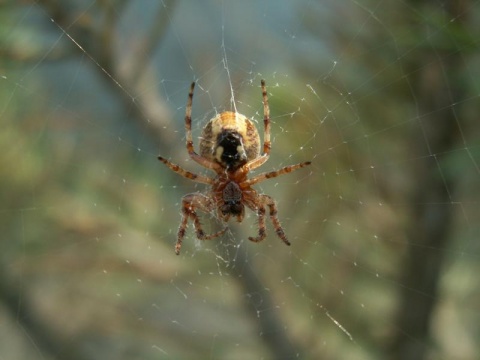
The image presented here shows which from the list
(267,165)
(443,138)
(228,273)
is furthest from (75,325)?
(443,138)

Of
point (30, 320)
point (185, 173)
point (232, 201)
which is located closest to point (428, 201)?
point (232, 201)

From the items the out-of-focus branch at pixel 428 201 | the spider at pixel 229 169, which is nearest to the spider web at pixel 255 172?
the out-of-focus branch at pixel 428 201

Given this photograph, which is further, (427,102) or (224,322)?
(224,322)

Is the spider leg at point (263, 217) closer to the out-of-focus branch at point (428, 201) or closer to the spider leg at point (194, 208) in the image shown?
Result: the spider leg at point (194, 208)

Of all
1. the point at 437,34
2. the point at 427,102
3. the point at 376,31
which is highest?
the point at 376,31

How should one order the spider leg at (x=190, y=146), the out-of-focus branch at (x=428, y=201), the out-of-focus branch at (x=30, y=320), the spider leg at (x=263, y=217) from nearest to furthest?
the out-of-focus branch at (x=428, y=201)
the out-of-focus branch at (x=30, y=320)
the spider leg at (x=190, y=146)
the spider leg at (x=263, y=217)

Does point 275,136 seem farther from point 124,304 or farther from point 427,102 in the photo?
point 124,304

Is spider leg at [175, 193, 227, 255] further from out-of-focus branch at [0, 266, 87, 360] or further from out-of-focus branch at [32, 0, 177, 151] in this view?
out-of-focus branch at [0, 266, 87, 360]
